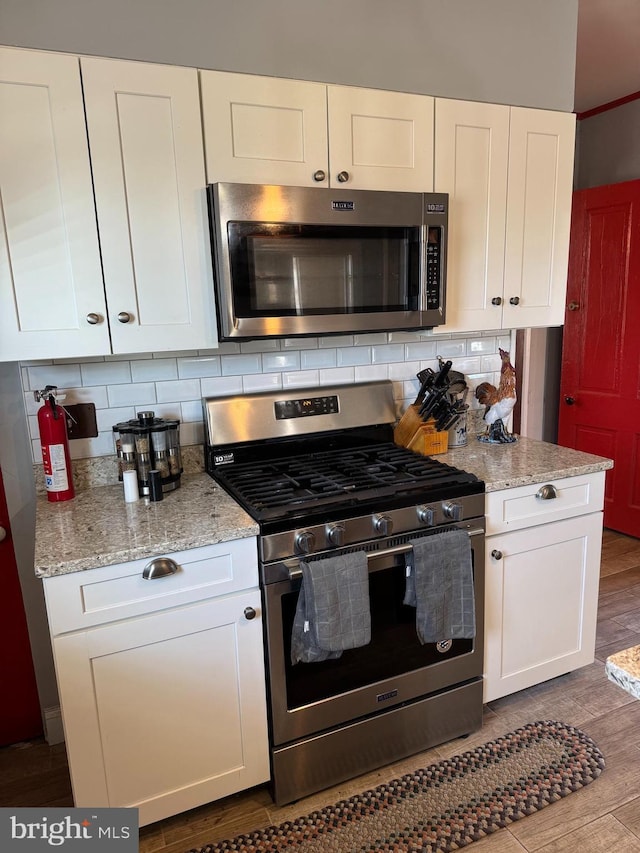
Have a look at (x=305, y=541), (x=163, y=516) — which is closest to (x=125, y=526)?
(x=163, y=516)

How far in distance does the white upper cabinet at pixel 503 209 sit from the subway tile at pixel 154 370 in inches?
39.9

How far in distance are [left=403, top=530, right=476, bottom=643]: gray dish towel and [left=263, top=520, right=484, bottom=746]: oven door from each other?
5 cm

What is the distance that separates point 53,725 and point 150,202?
187cm

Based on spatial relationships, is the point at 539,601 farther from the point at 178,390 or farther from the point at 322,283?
the point at 178,390

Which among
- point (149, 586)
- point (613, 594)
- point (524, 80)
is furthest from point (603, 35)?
point (149, 586)

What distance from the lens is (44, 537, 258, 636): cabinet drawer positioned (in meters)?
1.45

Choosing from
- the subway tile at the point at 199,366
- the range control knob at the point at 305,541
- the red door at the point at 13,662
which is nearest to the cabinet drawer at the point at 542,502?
the range control knob at the point at 305,541

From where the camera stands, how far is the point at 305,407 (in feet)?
7.26

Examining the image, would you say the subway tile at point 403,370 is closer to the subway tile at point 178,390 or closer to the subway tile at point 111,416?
the subway tile at point 178,390

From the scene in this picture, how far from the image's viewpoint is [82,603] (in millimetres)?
1464

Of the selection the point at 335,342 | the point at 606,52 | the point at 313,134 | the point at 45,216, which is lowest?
the point at 335,342

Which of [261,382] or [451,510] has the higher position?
[261,382]

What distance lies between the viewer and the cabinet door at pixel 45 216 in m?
1.52

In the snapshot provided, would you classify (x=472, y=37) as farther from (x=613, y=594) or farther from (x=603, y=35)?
(x=613, y=594)
